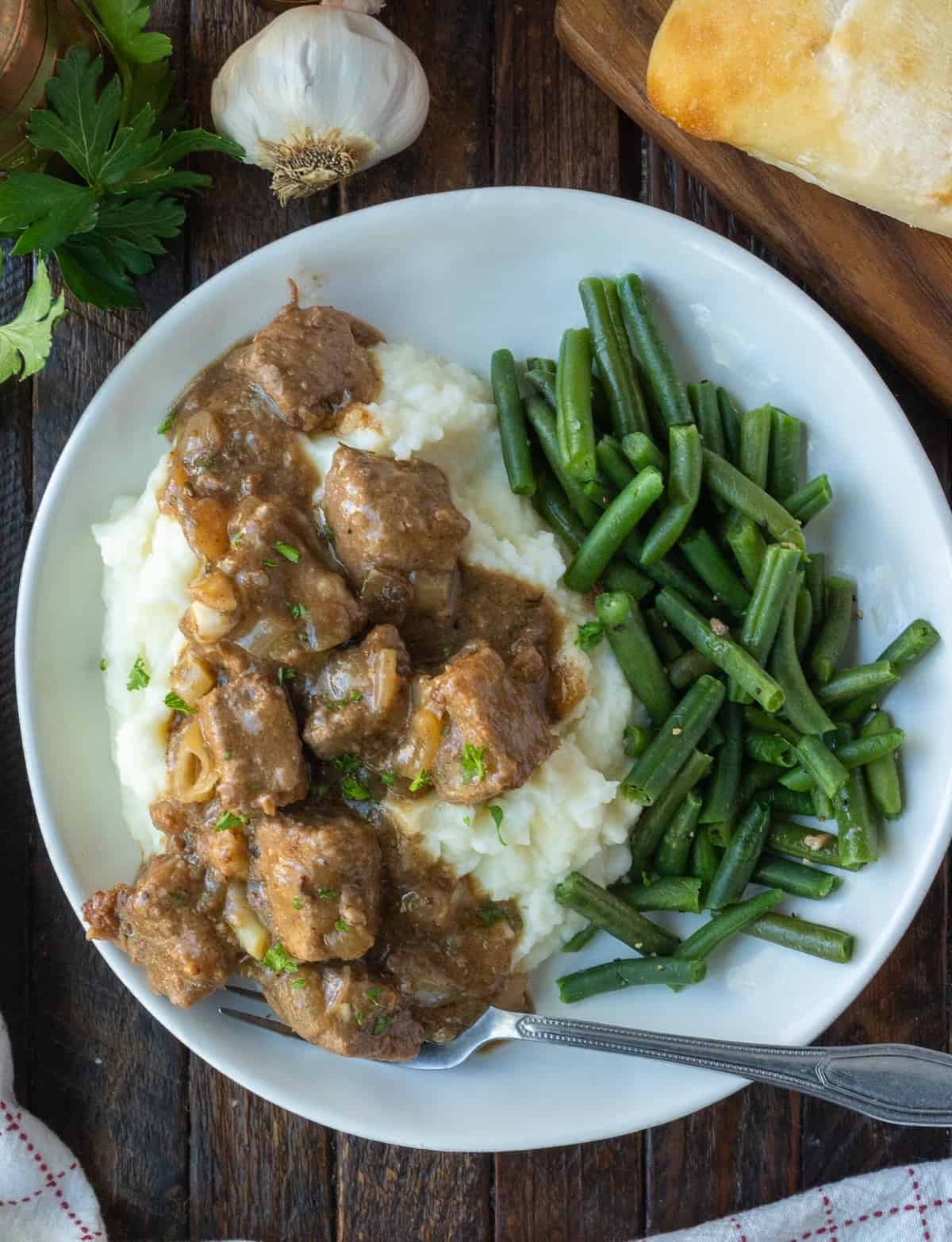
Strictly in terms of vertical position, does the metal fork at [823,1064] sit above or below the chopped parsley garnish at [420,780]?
below

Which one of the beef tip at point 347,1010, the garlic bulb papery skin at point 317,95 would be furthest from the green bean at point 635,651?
the garlic bulb papery skin at point 317,95

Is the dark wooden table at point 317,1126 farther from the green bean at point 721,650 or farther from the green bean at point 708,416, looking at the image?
the green bean at point 721,650

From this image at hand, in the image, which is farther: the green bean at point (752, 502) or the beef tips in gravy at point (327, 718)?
the green bean at point (752, 502)

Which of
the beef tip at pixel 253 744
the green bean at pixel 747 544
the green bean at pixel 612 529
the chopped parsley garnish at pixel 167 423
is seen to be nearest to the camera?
the beef tip at pixel 253 744

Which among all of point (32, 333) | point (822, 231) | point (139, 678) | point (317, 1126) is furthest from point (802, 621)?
point (32, 333)

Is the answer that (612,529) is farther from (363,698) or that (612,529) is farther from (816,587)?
(363,698)

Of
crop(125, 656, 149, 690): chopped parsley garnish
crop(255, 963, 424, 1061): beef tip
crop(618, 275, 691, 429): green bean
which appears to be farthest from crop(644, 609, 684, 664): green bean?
crop(125, 656, 149, 690): chopped parsley garnish

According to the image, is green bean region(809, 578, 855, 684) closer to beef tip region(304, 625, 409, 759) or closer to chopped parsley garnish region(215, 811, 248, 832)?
beef tip region(304, 625, 409, 759)

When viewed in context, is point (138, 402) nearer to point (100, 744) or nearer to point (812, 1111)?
point (100, 744)
